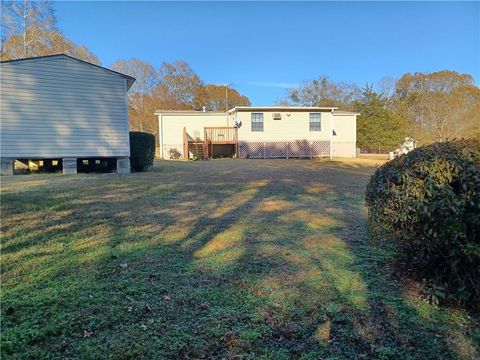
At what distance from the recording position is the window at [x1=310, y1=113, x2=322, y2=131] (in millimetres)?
23969

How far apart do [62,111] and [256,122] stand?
539 inches

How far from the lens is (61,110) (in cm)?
1146

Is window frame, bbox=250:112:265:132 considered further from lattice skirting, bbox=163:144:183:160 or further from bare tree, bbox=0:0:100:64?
bare tree, bbox=0:0:100:64

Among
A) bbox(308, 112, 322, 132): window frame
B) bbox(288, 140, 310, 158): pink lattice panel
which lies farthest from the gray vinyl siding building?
bbox(308, 112, 322, 132): window frame

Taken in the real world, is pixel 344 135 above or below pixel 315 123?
below

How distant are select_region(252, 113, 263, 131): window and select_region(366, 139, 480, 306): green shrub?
67.0 feet

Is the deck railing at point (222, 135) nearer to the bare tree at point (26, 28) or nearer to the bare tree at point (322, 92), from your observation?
the bare tree at point (26, 28)

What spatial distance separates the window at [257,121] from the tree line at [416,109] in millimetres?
10448

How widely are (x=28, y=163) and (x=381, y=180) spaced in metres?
14.0

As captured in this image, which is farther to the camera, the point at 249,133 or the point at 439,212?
the point at 249,133

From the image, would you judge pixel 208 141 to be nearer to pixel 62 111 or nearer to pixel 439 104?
pixel 62 111

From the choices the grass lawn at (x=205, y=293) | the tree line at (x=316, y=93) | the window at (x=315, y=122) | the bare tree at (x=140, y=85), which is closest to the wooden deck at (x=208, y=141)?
the window at (x=315, y=122)

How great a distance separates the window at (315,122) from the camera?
2397 centimetres

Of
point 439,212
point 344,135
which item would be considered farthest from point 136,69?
point 439,212
